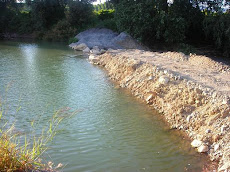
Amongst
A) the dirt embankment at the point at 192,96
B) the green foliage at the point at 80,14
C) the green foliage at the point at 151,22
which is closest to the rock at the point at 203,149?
the dirt embankment at the point at 192,96

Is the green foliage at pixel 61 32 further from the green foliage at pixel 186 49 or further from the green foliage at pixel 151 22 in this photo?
the green foliage at pixel 186 49

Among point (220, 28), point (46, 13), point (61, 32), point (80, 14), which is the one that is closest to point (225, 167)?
point (220, 28)

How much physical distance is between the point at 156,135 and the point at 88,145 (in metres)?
2.25

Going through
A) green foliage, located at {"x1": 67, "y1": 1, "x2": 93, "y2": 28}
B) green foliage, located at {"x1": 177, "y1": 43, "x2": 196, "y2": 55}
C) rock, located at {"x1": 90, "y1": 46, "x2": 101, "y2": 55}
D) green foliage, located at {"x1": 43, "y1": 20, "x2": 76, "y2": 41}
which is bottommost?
rock, located at {"x1": 90, "y1": 46, "x2": 101, "y2": 55}

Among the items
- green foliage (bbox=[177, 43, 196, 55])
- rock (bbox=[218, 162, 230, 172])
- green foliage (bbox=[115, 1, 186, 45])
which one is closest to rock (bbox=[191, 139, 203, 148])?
rock (bbox=[218, 162, 230, 172])

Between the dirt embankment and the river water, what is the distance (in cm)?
47

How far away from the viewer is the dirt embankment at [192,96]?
777 cm

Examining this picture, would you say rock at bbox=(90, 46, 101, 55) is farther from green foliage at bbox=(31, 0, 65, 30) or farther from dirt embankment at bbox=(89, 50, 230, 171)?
green foliage at bbox=(31, 0, 65, 30)

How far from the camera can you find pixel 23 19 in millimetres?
41688

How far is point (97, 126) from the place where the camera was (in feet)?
29.8

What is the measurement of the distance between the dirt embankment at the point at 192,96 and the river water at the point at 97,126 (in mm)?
475

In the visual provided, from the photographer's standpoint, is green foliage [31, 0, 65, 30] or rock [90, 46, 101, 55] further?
green foliage [31, 0, 65, 30]

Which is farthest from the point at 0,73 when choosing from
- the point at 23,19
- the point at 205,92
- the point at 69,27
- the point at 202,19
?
the point at 23,19

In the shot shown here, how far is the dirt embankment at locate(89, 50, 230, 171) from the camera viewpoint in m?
7.77
